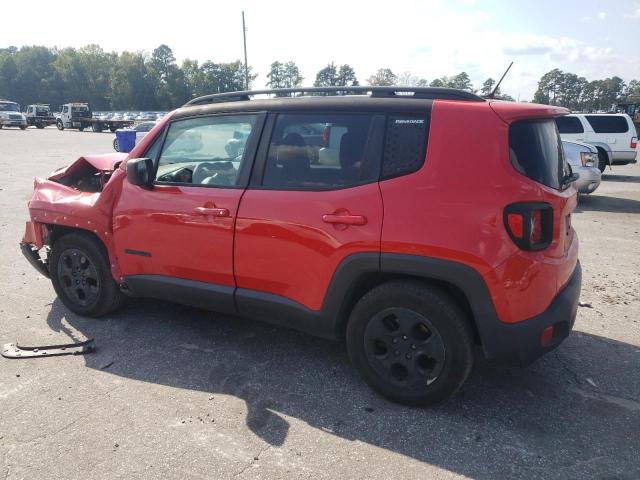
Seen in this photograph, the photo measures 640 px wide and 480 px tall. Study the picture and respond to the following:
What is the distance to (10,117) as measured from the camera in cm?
→ 3959

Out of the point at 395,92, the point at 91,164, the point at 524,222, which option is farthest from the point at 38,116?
the point at 524,222

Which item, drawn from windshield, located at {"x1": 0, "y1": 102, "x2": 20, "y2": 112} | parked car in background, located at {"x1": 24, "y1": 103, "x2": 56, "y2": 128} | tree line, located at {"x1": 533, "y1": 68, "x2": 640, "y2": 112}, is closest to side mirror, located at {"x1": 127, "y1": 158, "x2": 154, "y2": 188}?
windshield, located at {"x1": 0, "y1": 102, "x2": 20, "y2": 112}

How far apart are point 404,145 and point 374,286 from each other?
886mm

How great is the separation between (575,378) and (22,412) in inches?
139

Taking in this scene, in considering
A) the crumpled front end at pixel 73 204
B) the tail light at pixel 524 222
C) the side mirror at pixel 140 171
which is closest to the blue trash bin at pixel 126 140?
the crumpled front end at pixel 73 204

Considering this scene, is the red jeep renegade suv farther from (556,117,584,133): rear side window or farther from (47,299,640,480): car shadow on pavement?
(556,117,584,133): rear side window

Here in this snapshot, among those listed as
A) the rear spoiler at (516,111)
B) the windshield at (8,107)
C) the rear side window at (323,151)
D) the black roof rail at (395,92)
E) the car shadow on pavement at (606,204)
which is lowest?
the car shadow on pavement at (606,204)

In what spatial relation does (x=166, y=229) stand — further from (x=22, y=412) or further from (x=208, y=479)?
(x=208, y=479)

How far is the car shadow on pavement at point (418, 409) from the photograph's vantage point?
2561mm

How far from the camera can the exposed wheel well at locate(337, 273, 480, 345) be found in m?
2.82

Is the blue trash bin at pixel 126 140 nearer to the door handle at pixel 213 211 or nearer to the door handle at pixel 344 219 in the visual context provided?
the door handle at pixel 213 211

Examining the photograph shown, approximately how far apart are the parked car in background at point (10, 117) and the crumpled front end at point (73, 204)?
42060mm

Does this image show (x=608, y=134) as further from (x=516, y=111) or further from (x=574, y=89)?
(x=574, y=89)

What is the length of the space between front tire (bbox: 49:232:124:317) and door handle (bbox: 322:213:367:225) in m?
2.19
